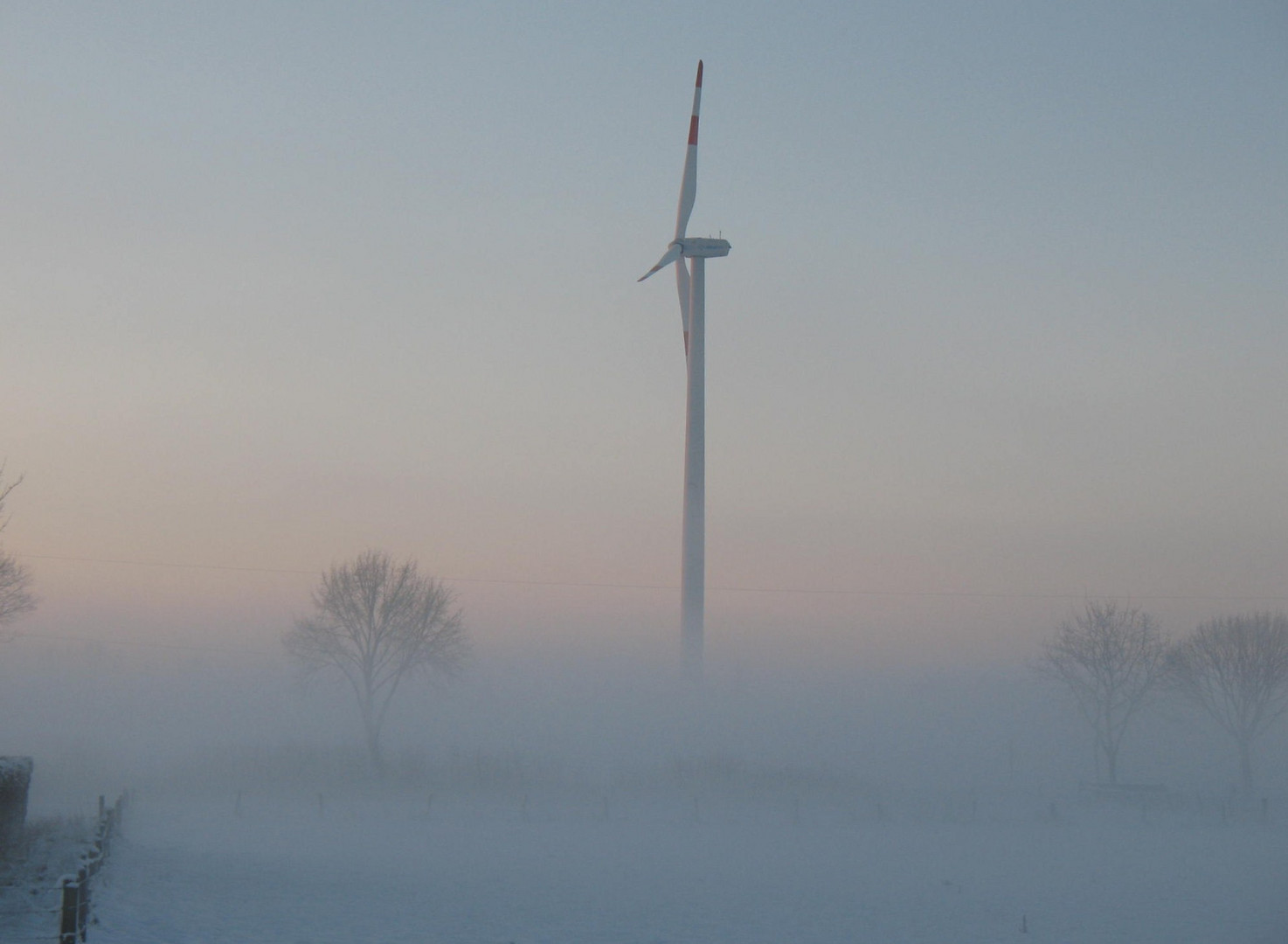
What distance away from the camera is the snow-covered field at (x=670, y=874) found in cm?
2273

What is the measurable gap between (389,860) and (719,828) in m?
14.0

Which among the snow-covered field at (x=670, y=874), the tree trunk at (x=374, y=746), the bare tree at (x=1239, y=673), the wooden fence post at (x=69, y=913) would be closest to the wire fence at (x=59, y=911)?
the wooden fence post at (x=69, y=913)

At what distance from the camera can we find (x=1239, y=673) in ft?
240

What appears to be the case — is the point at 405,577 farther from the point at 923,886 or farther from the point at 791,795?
the point at 923,886

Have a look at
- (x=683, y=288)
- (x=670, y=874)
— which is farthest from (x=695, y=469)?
(x=670, y=874)

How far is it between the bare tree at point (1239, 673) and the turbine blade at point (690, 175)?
1714 inches

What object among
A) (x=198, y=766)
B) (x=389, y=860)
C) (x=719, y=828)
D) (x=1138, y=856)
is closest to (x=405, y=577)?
(x=198, y=766)

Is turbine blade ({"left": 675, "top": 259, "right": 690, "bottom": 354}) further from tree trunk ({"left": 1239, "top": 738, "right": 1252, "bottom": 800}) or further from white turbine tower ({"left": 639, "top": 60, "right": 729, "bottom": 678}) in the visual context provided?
tree trunk ({"left": 1239, "top": 738, "right": 1252, "bottom": 800})

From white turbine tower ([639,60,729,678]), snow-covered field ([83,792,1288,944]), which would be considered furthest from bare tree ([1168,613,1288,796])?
white turbine tower ([639,60,729,678])

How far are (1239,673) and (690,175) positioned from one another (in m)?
47.7

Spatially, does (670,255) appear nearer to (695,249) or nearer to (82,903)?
(695,249)

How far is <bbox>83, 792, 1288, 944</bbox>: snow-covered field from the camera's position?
74.6ft

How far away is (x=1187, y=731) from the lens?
84625 millimetres

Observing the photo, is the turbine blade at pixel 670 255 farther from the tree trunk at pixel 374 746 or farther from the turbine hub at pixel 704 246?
the tree trunk at pixel 374 746
